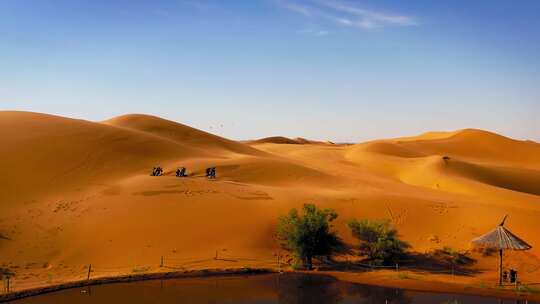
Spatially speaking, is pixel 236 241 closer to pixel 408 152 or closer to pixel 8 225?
pixel 8 225

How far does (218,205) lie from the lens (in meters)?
26.5

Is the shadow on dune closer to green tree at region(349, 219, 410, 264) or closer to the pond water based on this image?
green tree at region(349, 219, 410, 264)

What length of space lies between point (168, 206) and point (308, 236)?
7948 millimetres

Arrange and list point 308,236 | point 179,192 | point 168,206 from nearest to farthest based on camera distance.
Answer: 1. point 308,236
2. point 168,206
3. point 179,192

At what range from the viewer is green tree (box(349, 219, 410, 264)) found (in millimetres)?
21984

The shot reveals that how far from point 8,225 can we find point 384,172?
1316 inches

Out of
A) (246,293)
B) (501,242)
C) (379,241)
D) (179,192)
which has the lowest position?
(246,293)

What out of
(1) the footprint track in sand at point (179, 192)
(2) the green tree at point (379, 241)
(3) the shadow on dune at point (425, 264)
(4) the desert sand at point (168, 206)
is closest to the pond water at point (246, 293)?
(4) the desert sand at point (168, 206)

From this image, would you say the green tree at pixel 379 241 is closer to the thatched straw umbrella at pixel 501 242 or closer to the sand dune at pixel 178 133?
the thatched straw umbrella at pixel 501 242

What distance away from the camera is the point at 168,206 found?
26250mm

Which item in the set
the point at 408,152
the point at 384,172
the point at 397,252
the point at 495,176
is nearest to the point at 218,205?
the point at 397,252

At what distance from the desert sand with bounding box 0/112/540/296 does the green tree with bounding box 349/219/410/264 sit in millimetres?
957

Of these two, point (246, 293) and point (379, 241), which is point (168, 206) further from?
point (379, 241)

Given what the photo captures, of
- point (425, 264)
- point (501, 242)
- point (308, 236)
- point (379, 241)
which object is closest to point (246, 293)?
point (308, 236)
